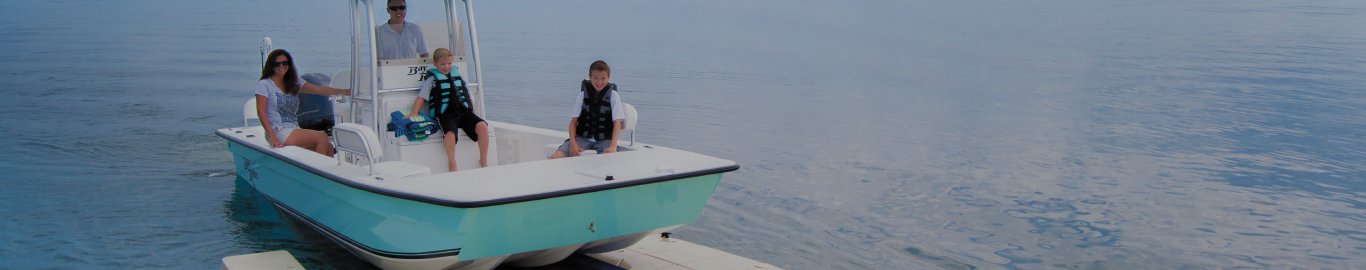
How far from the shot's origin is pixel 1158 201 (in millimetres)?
7582

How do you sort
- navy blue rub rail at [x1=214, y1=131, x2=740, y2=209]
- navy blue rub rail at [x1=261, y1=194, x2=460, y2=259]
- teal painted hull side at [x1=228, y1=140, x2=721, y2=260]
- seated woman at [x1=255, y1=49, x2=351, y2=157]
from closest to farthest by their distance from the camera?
navy blue rub rail at [x1=214, y1=131, x2=740, y2=209] → teal painted hull side at [x1=228, y1=140, x2=721, y2=260] → navy blue rub rail at [x1=261, y1=194, x2=460, y2=259] → seated woman at [x1=255, y1=49, x2=351, y2=157]

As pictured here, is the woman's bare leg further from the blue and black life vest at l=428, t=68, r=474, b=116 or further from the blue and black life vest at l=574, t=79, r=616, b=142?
the blue and black life vest at l=574, t=79, r=616, b=142

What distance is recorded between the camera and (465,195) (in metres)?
3.82

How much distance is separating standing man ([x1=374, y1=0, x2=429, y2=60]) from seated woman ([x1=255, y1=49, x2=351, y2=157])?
0.59 m

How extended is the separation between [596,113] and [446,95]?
89 cm

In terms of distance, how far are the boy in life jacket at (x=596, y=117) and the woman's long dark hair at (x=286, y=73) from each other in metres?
1.88

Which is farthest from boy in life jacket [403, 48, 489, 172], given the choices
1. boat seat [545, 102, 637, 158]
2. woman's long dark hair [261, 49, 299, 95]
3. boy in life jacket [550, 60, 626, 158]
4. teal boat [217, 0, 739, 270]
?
woman's long dark hair [261, 49, 299, 95]

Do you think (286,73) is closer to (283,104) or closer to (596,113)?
(283,104)

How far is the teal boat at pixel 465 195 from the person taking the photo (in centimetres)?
391

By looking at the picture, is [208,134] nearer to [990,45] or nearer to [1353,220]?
[1353,220]

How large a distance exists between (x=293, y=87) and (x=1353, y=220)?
305 inches

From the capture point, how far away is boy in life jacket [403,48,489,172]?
5207 millimetres

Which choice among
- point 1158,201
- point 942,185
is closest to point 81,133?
point 942,185

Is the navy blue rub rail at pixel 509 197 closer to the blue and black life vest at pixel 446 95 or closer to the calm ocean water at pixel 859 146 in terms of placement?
the blue and black life vest at pixel 446 95
